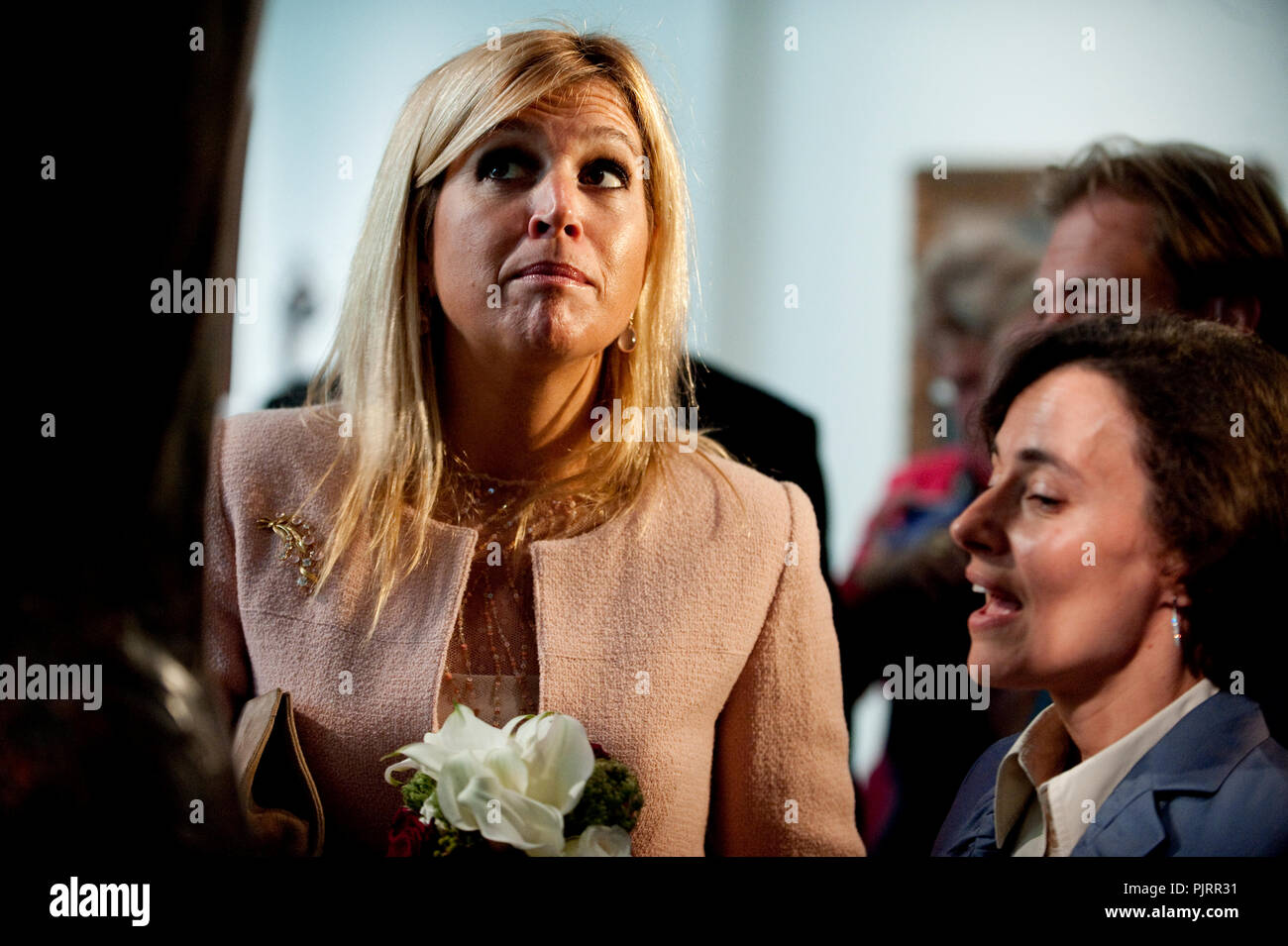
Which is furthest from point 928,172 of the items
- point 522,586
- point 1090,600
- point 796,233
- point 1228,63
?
point 522,586

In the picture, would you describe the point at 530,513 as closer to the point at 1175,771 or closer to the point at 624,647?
the point at 624,647

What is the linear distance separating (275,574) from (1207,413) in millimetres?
994

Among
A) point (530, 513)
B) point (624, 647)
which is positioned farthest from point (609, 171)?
point (624, 647)

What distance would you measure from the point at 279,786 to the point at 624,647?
0.37 meters

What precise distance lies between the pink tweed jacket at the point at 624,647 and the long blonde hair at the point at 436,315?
32 mm

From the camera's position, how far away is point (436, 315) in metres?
1.35

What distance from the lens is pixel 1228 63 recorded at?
4.64 ft

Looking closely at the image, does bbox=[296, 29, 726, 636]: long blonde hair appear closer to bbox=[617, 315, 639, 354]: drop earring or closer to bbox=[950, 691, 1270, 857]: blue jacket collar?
A: bbox=[617, 315, 639, 354]: drop earring

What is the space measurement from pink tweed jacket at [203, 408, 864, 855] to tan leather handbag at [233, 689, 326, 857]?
0.03m

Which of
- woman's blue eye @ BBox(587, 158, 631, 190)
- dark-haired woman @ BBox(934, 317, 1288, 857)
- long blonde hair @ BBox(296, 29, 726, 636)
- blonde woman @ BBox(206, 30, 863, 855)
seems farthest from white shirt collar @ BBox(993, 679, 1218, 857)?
woman's blue eye @ BBox(587, 158, 631, 190)

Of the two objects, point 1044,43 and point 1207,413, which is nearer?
point 1207,413

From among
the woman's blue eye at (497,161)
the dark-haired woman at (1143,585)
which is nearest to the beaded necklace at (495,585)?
the woman's blue eye at (497,161)
